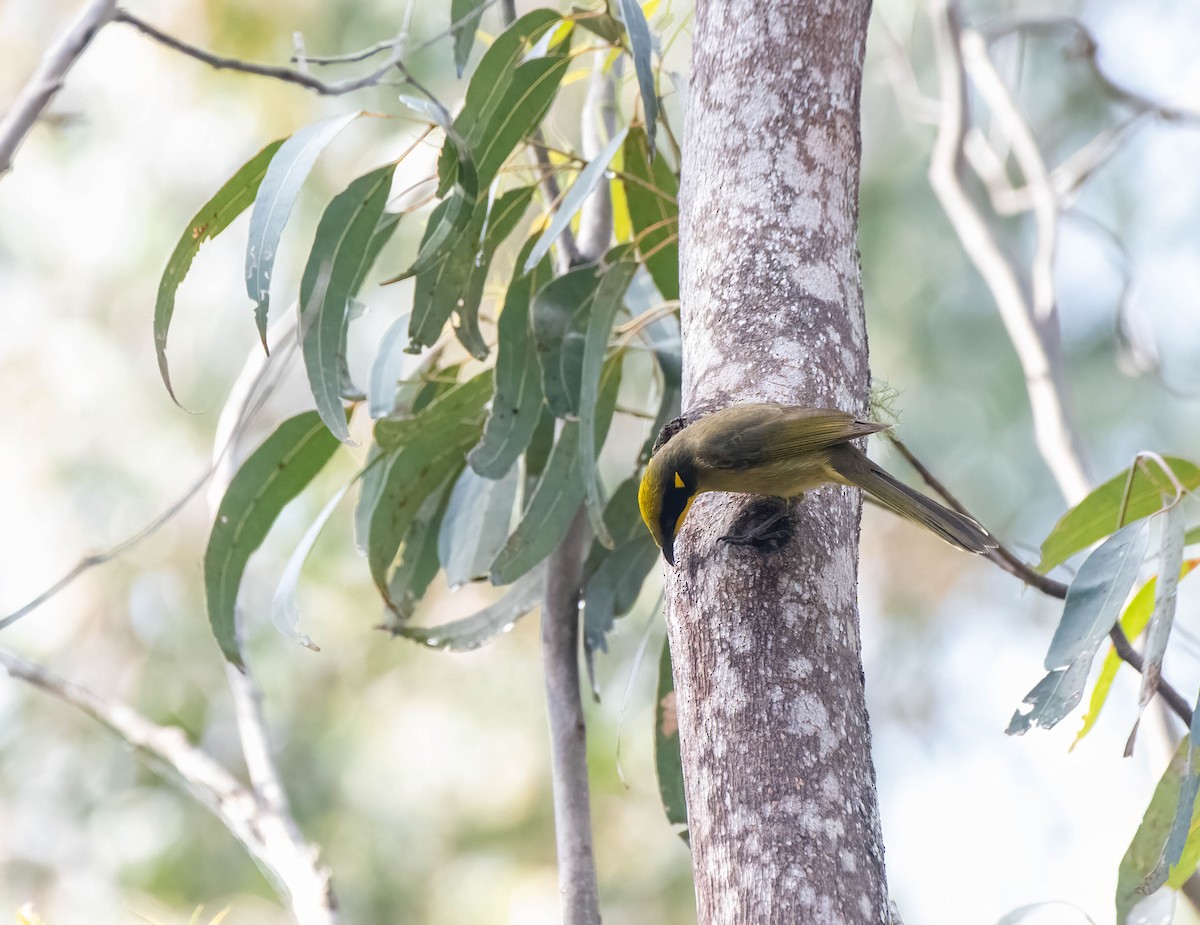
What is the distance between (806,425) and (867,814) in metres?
0.65

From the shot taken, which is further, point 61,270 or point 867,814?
point 61,270

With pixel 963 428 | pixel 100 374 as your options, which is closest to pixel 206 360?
pixel 100 374

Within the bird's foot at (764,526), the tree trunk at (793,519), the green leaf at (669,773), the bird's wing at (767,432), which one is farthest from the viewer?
the green leaf at (669,773)

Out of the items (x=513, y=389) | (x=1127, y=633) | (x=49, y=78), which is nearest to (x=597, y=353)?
(x=513, y=389)

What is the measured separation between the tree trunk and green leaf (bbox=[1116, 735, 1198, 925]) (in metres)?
1.00

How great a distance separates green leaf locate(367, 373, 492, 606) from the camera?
3.05 meters

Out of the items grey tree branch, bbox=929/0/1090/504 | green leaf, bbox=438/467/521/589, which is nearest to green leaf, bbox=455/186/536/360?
green leaf, bbox=438/467/521/589

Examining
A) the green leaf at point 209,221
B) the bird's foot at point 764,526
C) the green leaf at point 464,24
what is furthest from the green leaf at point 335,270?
the bird's foot at point 764,526

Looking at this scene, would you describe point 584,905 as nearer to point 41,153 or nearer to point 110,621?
point 110,621

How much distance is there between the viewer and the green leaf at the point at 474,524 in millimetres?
3094

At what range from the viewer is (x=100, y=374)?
6652 millimetres

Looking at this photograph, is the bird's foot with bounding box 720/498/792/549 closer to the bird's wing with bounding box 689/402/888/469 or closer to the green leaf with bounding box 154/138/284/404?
the bird's wing with bounding box 689/402/888/469

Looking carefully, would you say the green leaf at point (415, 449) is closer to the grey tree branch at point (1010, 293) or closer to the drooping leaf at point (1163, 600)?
the drooping leaf at point (1163, 600)

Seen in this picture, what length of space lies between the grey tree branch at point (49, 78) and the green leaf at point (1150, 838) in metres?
2.56
